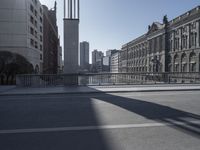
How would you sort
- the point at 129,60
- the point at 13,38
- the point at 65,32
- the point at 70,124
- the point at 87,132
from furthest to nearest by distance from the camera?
the point at 129,60 → the point at 13,38 → the point at 65,32 → the point at 70,124 → the point at 87,132

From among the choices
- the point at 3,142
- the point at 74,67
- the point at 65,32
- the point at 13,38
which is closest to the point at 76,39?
the point at 65,32

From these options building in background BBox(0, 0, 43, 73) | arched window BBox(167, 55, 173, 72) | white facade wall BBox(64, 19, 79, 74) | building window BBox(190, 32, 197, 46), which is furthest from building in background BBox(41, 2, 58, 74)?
white facade wall BBox(64, 19, 79, 74)

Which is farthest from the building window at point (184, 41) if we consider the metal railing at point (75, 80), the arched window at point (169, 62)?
the metal railing at point (75, 80)

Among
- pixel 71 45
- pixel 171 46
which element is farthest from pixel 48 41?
pixel 71 45

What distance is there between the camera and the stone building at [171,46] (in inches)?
2146

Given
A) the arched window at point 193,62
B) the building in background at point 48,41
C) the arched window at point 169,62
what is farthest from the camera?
the building in background at point 48,41

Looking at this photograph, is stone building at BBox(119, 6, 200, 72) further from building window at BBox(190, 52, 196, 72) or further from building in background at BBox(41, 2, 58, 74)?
building in background at BBox(41, 2, 58, 74)

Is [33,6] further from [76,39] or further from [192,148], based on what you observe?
[192,148]

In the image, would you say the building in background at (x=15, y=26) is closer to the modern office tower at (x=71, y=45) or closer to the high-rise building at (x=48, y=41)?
the high-rise building at (x=48, y=41)

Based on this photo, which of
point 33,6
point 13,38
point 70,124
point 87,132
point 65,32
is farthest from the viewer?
point 33,6

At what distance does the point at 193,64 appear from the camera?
5431 centimetres

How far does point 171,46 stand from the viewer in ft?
223

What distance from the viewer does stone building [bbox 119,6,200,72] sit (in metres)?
54.5

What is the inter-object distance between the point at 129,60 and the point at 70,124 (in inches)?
4260
